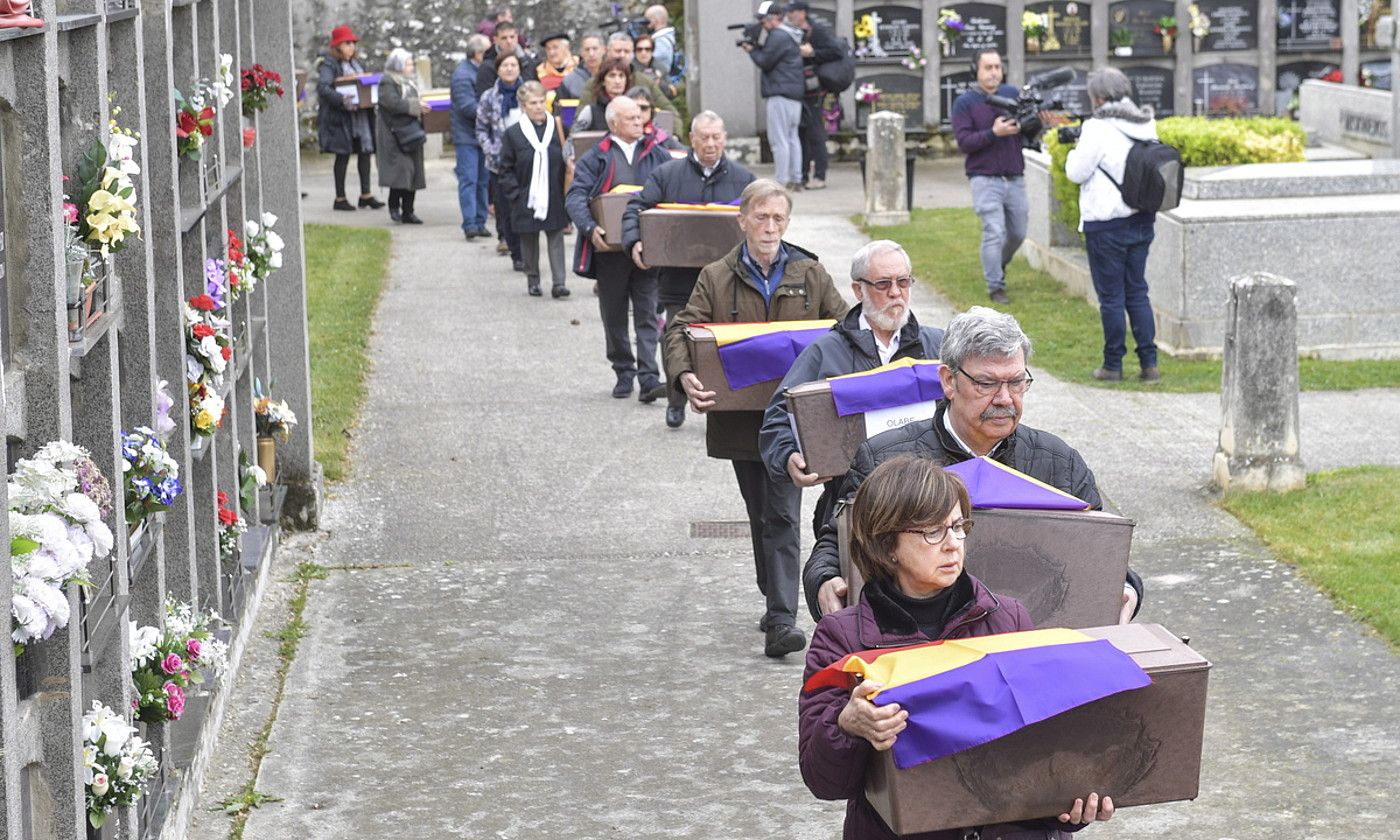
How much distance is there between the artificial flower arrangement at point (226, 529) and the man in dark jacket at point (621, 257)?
495 centimetres

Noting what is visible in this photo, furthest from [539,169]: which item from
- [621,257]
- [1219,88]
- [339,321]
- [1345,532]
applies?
[1219,88]

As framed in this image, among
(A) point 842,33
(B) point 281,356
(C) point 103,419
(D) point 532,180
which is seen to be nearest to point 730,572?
(B) point 281,356

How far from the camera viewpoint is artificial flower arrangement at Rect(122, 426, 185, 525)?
539 centimetres

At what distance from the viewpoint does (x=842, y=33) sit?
83.0ft

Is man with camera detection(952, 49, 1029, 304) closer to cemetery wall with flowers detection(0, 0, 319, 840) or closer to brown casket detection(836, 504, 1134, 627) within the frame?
cemetery wall with flowers detection(0, 0, 319, 840)

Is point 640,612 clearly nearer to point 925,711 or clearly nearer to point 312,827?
point 312,827

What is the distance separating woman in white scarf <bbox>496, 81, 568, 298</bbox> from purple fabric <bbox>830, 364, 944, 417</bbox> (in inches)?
402

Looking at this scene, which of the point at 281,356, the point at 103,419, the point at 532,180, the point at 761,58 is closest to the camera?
the point at 103,419

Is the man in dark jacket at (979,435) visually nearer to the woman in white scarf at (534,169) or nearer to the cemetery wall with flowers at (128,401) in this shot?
the cemetery wall with flowers at (128,401)

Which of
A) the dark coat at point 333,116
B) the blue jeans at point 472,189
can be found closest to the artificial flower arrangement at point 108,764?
the blue jeans at point 472,189

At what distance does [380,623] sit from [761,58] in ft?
49.0

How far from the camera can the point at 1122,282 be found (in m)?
12.8

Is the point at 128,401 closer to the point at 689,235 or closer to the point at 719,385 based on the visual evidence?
the point at 719,385

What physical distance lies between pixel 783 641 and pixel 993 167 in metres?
8.46
